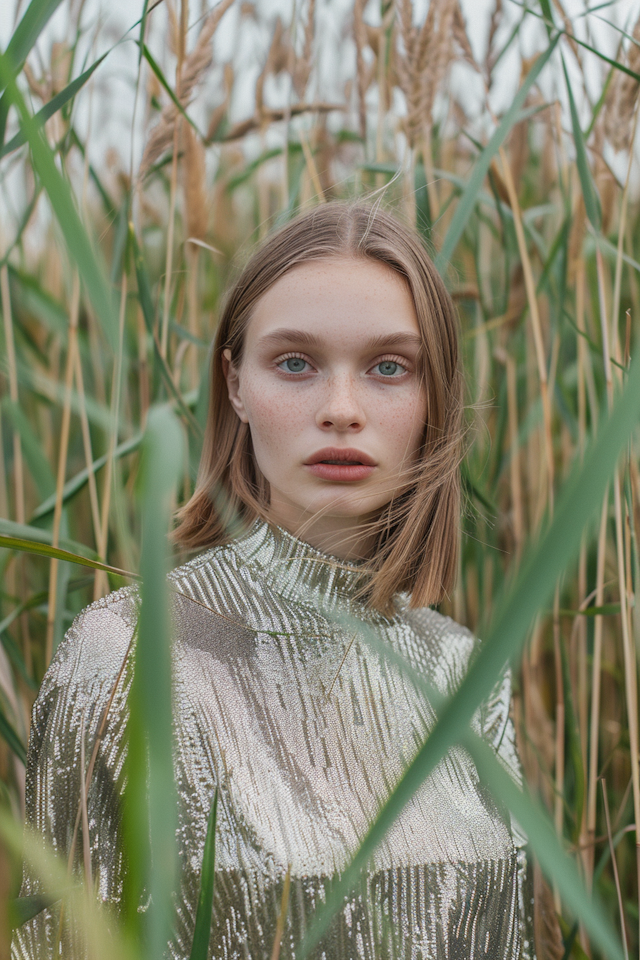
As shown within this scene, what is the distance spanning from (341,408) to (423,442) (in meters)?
0.12

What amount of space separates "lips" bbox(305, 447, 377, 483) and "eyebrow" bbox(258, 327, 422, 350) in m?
0.08

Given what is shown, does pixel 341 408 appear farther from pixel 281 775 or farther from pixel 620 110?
pixel 620 110

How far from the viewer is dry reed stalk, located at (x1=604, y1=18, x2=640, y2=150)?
0.71m

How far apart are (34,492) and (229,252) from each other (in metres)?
0.43

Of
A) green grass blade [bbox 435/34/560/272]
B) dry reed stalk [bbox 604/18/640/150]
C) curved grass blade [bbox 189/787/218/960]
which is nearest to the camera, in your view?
curved grass blade [bbox 189/787/218/960]

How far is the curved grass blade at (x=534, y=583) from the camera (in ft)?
0.72

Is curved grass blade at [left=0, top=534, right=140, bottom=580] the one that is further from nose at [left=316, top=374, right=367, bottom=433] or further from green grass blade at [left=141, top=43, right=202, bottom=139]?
green grass blade at [left=141, top=43, right=202, bottom=139]

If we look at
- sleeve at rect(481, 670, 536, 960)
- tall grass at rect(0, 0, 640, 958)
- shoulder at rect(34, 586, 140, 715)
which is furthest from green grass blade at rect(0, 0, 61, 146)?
sleeve at rect(481, 670, 536, 960)

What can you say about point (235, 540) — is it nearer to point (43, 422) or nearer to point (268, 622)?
point (268, 622)

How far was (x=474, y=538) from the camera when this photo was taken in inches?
31.7

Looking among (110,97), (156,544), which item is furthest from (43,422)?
(156,544)

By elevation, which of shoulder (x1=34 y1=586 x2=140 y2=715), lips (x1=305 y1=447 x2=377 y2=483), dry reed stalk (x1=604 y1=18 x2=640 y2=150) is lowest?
shoulder (x1=34 y1=586 x2=140 y2=715)

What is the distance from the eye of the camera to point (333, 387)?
551mm

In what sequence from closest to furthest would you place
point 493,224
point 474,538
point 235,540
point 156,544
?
point 156,544 < point 235,540 < point 474,538 < point 493,224
